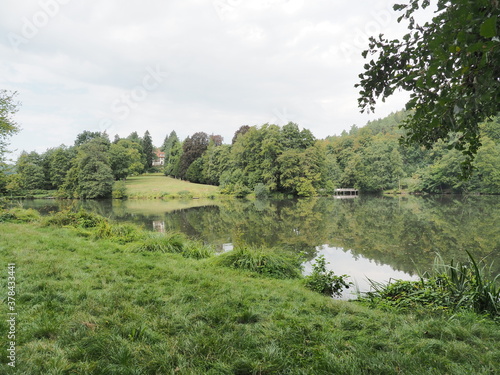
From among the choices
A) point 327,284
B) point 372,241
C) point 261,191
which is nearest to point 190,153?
point 261,191

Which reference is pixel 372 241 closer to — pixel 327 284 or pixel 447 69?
pixel 327 284

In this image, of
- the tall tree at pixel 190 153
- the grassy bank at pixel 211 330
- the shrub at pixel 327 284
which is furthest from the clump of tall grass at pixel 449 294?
the tall tree at pixel 190 153

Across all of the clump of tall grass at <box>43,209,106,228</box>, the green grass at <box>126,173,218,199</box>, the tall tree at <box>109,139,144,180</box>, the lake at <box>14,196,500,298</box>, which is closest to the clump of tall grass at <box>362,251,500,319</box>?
the lake at <box>14,196,500,298</box>

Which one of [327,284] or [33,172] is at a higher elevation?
[33,172]

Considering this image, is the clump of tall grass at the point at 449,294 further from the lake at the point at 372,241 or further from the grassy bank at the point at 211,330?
the lake at the point at 372,241

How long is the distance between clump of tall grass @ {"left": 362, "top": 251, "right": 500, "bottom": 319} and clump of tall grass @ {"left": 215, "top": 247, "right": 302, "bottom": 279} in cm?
200

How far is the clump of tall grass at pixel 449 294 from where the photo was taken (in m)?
3.92

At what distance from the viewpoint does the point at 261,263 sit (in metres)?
6.66

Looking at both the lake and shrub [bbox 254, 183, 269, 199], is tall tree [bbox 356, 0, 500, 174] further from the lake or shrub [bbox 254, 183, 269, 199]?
shrub [bbox 254, 183, 269, 199]

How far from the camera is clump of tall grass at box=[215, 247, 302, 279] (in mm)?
6414

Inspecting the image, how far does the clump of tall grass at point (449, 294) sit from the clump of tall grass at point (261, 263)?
6.55ft

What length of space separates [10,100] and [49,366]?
15.1 metres

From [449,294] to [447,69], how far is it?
4.08 m

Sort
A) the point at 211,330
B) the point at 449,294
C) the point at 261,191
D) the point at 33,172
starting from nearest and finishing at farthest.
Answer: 1. the point at 211,330
2. the point at 449,294
3. the point at 261,191
4. the point at 33,172
